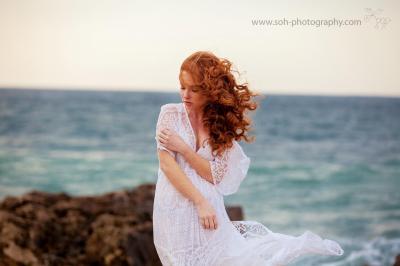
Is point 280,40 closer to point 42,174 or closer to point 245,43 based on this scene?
point 245,43

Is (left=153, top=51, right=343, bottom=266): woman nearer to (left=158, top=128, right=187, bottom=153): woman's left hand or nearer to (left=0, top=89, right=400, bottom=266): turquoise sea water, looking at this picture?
(left=158, top=128, right=187, bottom=153): woman's left hand

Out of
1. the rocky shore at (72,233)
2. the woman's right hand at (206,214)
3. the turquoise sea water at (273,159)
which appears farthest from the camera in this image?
the turquoise sea water at (273,159)

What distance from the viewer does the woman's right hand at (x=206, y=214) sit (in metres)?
2.65

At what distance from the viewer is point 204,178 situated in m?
2.73

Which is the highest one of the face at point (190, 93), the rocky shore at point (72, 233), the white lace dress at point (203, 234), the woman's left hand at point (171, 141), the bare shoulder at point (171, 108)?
the face at point (190, 93)

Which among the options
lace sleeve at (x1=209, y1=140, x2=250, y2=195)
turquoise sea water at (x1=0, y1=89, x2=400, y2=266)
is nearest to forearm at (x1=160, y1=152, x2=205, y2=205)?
lace sleeve at (x1=209, y1=140, x2=250, y2=195)

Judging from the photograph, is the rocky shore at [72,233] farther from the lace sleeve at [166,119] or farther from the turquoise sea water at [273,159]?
the lace sleeve at [166,119]

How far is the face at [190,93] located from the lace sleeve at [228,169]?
0.23 meters

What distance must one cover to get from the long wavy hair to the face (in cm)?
2

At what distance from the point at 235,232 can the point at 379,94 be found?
2.35m

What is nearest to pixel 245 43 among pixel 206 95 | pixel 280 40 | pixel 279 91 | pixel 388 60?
pixel 280 40

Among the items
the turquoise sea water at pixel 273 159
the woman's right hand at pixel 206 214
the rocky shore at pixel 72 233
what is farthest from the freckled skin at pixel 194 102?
the turquoise sea water at pixel 273 159

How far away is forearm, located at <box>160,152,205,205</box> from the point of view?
104 inches

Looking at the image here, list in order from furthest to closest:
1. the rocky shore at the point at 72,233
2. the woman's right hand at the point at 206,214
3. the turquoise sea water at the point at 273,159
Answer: the turquoise sea water at the point at 273,159
the rocky shore at the point at 72,233
the woman's right hand at the point at 206,214
